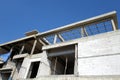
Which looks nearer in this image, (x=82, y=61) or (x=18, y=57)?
(x=82, y=61)

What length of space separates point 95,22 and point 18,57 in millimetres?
12376

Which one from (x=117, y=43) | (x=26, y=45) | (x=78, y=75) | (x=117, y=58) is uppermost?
(x=26, y=45)

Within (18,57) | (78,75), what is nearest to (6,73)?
(18,57)

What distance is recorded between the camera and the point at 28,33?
22.3 meters

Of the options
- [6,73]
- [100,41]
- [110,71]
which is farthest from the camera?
[6,73]

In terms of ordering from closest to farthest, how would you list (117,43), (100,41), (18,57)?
(117,43) → (100,41) → (18,57)

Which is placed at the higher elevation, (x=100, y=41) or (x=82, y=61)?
(x=100, y=41)

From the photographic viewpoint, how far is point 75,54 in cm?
1364

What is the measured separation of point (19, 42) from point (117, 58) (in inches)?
666

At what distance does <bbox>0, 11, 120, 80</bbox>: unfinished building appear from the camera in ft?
37.8

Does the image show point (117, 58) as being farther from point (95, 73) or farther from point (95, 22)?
point (95, 22)

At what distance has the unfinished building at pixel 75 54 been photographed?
11531 mm

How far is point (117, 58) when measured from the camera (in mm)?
11109

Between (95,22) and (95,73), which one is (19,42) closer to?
(95,22)
